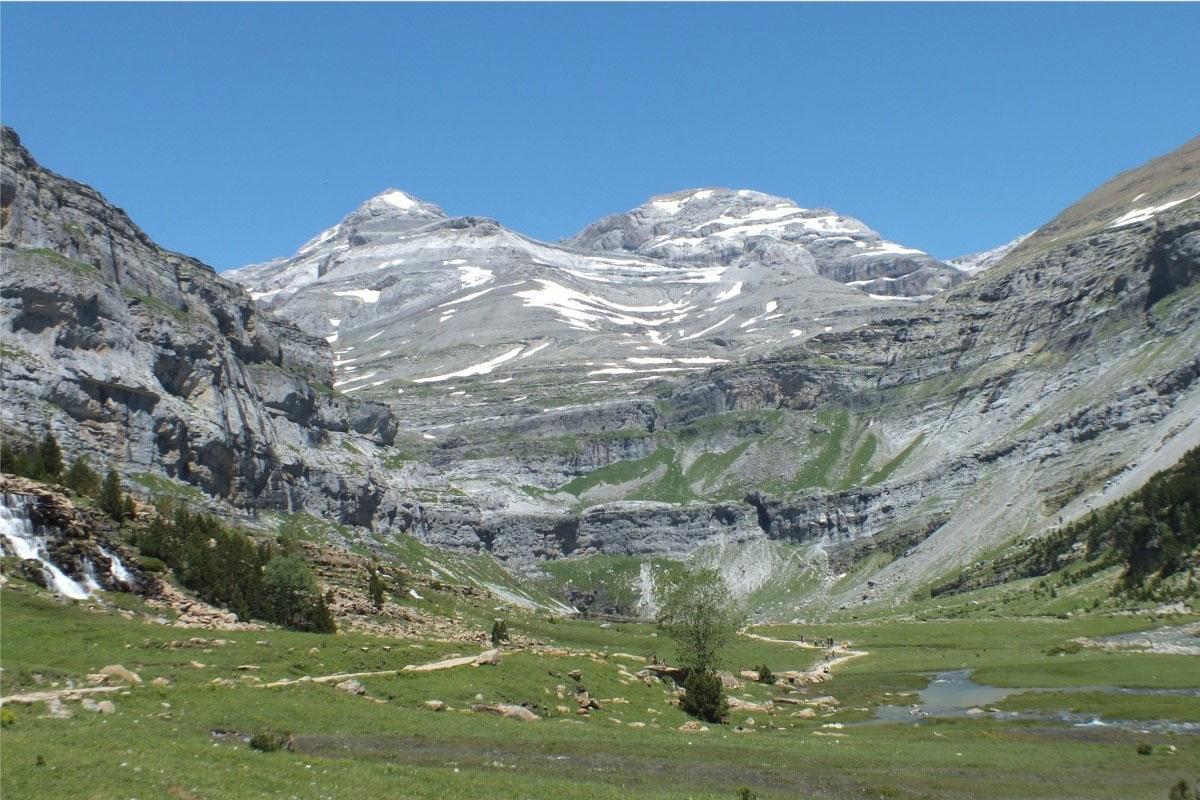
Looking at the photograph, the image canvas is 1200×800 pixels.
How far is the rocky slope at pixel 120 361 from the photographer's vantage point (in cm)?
13300

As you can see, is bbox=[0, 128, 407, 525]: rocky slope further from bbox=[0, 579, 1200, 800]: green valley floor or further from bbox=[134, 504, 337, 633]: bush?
bbox=[0, 579, 1200, 800]: green valley floor

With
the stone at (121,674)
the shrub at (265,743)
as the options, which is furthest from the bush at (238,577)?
the shrub at (265,743)

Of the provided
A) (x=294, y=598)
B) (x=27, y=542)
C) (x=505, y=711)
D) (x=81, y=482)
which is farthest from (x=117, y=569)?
(x=505, y=711)

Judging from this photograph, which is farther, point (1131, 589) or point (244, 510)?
point (244, 510)

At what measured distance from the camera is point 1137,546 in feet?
415

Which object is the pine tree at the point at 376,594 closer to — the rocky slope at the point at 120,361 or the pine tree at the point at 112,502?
the pine tree at the point at 112,502

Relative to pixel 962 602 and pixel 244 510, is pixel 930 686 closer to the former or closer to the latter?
pixel 962 602

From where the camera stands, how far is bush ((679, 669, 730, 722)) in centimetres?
5662

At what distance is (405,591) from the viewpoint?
10500 cm

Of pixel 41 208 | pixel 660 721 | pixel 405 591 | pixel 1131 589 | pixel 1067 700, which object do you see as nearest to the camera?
pixel 660 721

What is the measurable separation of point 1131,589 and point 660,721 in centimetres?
9059

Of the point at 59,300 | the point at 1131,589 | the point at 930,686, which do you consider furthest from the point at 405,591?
the point at 1131,589

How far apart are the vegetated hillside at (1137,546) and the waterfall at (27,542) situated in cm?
10644

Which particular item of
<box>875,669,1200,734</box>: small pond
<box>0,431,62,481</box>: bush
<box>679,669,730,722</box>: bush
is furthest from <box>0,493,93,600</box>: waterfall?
<box>875,669,1200,734</box>: small pond
